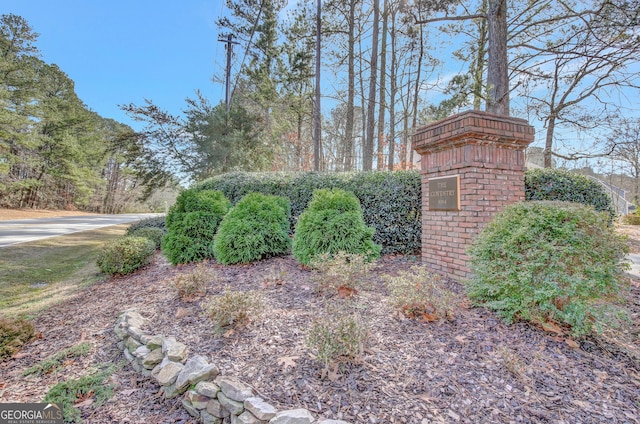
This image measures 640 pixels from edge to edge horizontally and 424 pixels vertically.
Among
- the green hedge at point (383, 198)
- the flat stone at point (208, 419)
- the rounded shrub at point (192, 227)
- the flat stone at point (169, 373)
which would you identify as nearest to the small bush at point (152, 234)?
the rounded shrub at point (192, 227)

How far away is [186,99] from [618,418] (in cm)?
1382

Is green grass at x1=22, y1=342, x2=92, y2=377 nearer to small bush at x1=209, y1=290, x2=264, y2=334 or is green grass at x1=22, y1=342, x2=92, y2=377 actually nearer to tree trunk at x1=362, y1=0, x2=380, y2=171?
small bush at x1=209, y1=290, x2=264, y2=334

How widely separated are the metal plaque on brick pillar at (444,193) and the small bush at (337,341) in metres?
2.22

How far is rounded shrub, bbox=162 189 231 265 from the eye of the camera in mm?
4852

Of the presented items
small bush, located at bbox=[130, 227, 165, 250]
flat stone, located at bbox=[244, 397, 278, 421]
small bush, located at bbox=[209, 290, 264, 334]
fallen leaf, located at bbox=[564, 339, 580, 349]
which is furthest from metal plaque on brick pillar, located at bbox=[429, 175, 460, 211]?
small bush, located at bbox=[130, 227, 165, 250]

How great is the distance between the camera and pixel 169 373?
2051mm

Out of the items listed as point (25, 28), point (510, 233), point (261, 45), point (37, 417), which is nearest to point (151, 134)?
point (261, 45)

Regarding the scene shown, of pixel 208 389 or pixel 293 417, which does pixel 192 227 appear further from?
pixel 293 417

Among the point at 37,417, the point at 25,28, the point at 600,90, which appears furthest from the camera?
the point at 25,28

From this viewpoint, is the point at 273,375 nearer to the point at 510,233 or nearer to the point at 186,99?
the point at 510,233

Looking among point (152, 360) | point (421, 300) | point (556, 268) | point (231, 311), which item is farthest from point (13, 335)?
point (556, 268)

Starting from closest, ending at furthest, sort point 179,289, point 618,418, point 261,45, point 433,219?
point 618,418, point 179,289, point 433,219, point 261,45

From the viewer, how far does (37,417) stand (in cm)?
195

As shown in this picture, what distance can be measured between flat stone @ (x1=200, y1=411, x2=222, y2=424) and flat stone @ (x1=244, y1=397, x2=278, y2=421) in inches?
9.5
